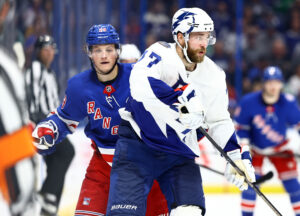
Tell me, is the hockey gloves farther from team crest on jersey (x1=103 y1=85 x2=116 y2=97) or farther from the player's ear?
the player's ear

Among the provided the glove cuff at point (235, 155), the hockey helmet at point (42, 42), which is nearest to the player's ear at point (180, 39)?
the glove cuff at point (235, 155)

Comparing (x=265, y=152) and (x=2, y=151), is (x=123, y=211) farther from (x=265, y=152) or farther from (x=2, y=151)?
(x=265, y=152)

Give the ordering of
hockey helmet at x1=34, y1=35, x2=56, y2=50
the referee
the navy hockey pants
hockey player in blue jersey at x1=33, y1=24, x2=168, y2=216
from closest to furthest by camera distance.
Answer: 1. the navy hockey pants
2. hockey player in blue jersey at x1=33, y1=24, x2=168, y2=216
3. the referee
4. hockey helmet at x1=34, y1=35, x2=56, y2=50

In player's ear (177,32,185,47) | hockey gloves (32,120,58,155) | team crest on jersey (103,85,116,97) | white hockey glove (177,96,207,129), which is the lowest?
hockey gloves (32,120,58,155)

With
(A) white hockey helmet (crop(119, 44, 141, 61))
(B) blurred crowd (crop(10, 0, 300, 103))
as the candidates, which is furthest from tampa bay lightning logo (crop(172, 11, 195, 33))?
(B) blurred crowd (crop(10, 0, 300, 103))

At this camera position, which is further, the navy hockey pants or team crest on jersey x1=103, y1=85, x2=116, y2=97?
team crest on jersey x1=103, y1=85, x2=116, y2=97

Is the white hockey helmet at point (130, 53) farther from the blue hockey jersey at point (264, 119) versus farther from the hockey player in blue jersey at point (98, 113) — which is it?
the hockey player in blue jersey at point (98, 113)

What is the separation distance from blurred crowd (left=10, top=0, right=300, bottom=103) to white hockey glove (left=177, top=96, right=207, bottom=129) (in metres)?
4.75

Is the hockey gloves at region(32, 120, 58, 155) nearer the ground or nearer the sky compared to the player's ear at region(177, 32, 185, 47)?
nearer the ground

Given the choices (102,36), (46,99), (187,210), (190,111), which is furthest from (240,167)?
(46,99)

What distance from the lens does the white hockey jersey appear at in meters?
2.70

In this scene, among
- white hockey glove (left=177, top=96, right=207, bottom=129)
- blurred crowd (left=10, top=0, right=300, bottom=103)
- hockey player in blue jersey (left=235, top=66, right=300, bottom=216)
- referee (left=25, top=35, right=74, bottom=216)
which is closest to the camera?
white hockey glove (left=177, top=96, right=207, bottom=129)

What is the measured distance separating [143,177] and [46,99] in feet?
7.32

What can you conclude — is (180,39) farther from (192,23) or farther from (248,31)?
(248,31)
